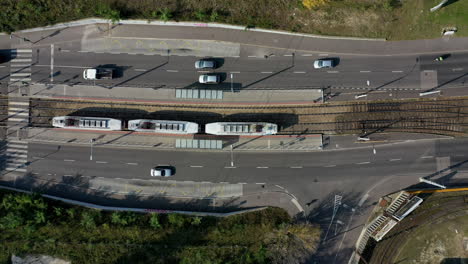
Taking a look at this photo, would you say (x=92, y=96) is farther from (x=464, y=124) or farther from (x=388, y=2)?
(x=464, y=124)

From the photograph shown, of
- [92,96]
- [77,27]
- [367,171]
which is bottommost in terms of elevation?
[367,171]

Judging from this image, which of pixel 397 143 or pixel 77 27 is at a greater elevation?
pixel 77 27

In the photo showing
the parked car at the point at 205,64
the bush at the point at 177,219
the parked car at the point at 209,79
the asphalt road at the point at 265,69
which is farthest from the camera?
the asphalt road at the point at 265,69

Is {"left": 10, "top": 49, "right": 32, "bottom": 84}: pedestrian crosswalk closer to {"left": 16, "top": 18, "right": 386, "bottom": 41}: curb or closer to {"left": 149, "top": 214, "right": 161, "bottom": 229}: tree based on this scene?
{"left": 16, "top": 18, "right": 386, "bottom": 41}: curb

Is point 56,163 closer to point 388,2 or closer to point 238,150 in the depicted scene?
point 238,150

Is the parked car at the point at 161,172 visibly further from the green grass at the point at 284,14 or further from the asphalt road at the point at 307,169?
the green grass at the point at 284,14

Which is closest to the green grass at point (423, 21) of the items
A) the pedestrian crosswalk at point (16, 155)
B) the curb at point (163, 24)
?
the curb at point (163, 24)

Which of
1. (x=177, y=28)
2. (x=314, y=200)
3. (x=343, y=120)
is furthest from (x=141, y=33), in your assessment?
(x=314, y=200)

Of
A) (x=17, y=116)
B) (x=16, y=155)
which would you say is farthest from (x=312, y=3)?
(x=16, y=155)
